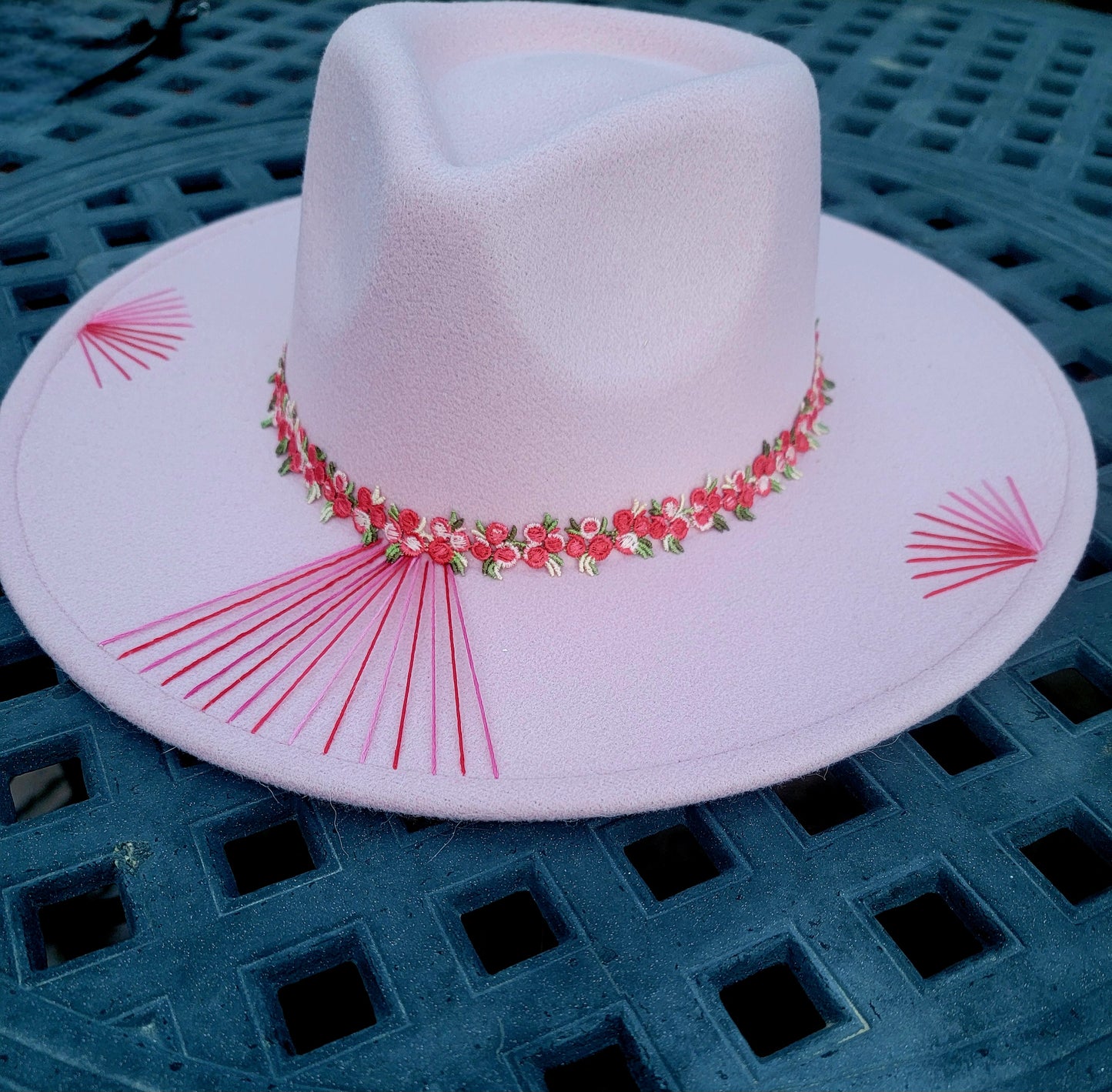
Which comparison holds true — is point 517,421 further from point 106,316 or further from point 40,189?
point 40,189

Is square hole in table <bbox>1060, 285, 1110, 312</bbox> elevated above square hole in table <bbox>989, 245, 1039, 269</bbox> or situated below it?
below

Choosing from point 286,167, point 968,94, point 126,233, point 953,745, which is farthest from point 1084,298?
point 126,233

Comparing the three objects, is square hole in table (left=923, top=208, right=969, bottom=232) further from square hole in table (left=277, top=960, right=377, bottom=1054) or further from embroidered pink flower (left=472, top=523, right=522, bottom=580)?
square hole in table (left=277, top=960, right=377, bottom=1054)

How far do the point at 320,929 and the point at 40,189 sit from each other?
257 cm

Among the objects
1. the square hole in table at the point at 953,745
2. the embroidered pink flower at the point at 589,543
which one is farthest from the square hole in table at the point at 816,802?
the embroidered pink flower at the point at 589,543

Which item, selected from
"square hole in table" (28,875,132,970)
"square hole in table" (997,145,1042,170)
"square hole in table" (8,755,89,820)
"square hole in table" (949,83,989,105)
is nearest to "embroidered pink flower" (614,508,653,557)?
"square hole in table" (28,875,132,970)

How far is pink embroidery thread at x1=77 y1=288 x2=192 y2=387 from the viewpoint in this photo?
2.20m

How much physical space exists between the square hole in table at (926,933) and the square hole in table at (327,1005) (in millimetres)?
1015

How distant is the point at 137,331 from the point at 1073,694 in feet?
8.39

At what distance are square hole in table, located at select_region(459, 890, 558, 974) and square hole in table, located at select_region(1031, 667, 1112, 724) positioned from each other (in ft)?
4.55

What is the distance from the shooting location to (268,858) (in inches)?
91.4

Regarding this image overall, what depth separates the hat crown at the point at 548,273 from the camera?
4.87 feet

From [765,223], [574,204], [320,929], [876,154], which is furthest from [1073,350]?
[320,929]

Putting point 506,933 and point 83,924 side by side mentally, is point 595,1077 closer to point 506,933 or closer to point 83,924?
point 506,933
